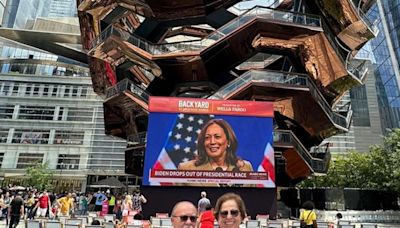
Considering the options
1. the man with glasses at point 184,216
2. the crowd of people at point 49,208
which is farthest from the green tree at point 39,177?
the man with glasses at point 184,216

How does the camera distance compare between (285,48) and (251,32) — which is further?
(285,48)

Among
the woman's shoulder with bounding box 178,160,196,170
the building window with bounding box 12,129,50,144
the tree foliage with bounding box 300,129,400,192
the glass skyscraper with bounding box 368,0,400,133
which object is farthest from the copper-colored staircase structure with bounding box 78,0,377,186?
the glass skyscraper with bounding box 368,0,400,133

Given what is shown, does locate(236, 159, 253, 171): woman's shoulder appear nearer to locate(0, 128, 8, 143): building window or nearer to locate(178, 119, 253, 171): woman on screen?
locate(178, 119, 253, 171): woman on screen

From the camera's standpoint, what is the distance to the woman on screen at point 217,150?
1759 cm

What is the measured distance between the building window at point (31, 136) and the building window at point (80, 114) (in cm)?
449

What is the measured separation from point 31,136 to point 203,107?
4803cm

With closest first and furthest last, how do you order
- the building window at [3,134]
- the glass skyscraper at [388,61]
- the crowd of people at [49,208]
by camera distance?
the crowd of people at [49,208] → the building window at [3,134] → the glass skyscraper at [388,61]

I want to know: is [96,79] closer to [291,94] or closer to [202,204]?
[291,94]

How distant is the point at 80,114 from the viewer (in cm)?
5997

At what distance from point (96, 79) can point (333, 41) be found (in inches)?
814

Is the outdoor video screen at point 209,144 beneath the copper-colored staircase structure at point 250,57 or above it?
beneath

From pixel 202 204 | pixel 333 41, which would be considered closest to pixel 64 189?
pixel 333 41

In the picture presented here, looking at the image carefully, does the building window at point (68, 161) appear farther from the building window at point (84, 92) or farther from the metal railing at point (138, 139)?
the metal railing at point (138, 139)

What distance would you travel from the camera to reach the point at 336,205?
2978 cm
